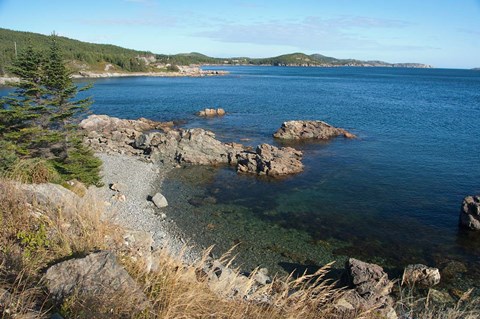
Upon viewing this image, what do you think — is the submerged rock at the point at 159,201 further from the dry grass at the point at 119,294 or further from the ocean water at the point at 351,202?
the dry grass at the point at 119,294

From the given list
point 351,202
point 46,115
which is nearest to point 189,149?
point 46,115

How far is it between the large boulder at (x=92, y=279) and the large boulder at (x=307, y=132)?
42.8m

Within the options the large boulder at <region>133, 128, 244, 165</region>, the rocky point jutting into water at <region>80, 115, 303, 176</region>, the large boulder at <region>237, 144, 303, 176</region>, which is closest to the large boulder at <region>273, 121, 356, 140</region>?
the rocky point jutting into water at <region>80, 115, 303, 176</region>

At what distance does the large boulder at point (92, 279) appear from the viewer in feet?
16.9

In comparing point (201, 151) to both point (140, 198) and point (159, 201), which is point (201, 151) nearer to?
point (140, 198)

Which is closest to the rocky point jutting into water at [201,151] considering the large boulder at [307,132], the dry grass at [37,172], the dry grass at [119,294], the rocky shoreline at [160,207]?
the rocky shoreline at [160,207]

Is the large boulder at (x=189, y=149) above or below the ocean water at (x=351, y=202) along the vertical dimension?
above

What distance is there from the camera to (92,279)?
18.0ft

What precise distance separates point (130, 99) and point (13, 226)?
83.0 m

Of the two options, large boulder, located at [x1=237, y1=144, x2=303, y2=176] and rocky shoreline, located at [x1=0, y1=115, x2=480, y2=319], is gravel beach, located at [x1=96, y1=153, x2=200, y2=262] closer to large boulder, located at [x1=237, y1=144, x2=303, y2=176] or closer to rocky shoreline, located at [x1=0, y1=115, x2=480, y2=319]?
rocky shoreline, located at [x1=0, y1=115, x2=480, y2=319]

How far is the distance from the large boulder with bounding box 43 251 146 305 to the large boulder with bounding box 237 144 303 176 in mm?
27281

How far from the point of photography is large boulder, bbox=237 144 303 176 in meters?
32.8

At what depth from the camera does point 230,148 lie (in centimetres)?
3919

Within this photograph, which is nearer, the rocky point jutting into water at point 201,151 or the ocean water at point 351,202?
the ocean water at point 351,202
